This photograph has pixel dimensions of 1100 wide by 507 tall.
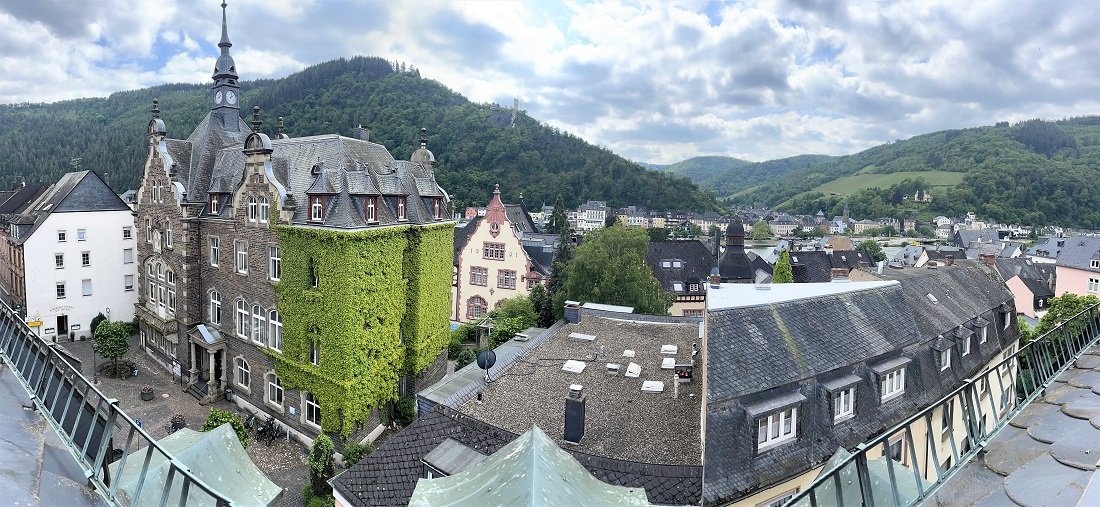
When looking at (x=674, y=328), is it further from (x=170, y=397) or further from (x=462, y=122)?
(x=462, y=122)

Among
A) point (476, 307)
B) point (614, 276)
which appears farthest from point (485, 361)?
point (476, 307)

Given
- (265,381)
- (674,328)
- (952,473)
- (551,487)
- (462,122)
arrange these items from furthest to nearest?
(462,122), (265,381), (674,328), (551,487), (952,473)

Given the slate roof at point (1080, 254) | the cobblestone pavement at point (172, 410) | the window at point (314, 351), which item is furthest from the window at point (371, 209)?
the slate roof at point (1080, 254)

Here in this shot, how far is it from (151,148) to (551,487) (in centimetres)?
3647

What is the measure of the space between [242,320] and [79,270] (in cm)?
2335

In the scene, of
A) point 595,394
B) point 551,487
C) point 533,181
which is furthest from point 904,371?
point 533,181

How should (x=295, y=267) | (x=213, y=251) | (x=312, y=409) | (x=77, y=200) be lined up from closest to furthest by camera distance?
1. (x=295, y=267)
2. (x=312, y=409)
3. (x=213, y=251)
4. (x=77, y=200)

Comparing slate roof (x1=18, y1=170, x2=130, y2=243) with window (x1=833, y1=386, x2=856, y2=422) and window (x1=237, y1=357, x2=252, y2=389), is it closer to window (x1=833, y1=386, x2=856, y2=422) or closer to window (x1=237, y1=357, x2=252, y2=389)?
window (x1=237, y1=357, x2=252, y2=389)

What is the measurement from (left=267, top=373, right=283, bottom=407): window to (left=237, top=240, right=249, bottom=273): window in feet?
17.4

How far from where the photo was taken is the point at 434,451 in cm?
1447

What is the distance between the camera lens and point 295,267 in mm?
25391

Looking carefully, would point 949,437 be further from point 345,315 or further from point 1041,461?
point 345,315

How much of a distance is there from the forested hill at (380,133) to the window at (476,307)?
6865cm

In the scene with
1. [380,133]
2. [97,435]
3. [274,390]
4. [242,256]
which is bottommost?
[274,390]
